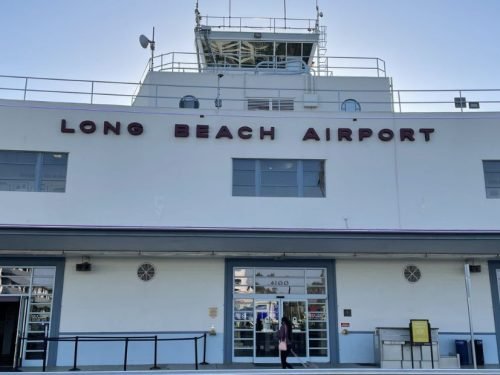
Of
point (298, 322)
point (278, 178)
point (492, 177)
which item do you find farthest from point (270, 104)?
point (298, 322)

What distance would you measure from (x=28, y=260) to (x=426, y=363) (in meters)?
11.5

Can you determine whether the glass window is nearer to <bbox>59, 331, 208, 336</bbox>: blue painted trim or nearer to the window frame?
the window frame

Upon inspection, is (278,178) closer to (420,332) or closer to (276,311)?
(276,311)

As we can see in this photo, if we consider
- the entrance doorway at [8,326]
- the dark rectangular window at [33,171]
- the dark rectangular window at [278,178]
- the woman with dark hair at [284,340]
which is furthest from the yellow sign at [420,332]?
the entrance doorway at [8,326]

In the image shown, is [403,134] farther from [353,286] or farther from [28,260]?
[28,260]

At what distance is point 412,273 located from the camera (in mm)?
15469

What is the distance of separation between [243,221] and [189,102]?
563 cm

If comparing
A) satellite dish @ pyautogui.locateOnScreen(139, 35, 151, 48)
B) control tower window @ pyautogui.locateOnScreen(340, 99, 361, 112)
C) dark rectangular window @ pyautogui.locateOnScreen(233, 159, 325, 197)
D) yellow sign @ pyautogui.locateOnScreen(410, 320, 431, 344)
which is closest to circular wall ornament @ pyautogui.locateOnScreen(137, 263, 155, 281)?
dark rectangular window @ pyautogui.locateOnScreen(233, 159, 325, 197)

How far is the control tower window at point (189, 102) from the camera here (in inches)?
719

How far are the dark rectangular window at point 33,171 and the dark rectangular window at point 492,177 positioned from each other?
41.8 ft

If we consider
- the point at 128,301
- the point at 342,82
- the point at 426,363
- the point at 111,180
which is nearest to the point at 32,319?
the point at 128,301

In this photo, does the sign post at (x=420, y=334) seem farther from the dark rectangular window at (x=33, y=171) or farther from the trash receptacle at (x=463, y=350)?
the dark rectangular window at (x=33, y=171)

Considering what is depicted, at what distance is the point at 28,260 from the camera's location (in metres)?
14.9

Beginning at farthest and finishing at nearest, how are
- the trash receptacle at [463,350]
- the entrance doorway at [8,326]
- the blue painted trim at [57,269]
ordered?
the entrance doorway at [8,326] → the trash receptacle at [463,350] → the blue painted trim at [57,269]
